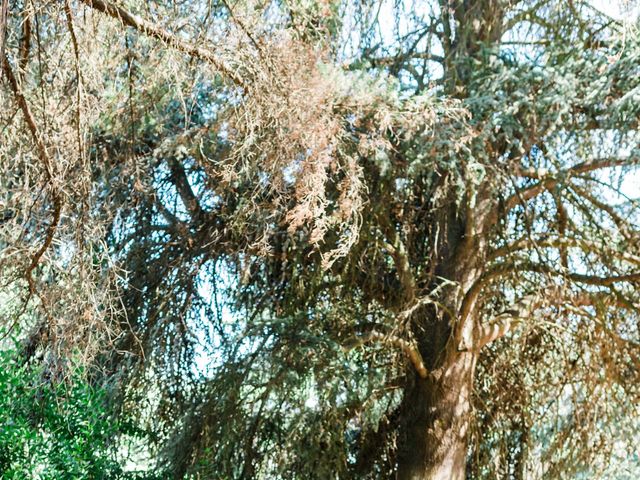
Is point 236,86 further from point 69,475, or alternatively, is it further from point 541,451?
point 541,451

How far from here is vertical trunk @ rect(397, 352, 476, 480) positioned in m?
7.14

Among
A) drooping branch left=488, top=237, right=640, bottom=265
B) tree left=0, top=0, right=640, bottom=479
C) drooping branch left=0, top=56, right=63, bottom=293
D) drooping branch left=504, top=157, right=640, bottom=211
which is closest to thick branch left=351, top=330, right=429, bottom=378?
tree left=0, top=0, right=640, bottom=479

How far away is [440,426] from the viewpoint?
720 cm

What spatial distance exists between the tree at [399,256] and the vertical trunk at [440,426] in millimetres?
16

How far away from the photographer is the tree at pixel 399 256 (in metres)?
6.14

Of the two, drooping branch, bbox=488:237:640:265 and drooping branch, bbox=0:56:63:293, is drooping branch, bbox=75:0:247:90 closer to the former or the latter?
drooping branch, bbox=0:56:63:293

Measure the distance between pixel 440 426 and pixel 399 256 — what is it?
1.29m

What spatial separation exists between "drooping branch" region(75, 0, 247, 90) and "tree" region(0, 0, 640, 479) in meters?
0.76

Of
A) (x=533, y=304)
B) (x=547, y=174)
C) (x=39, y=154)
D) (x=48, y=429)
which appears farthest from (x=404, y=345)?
(x=39, y=154)

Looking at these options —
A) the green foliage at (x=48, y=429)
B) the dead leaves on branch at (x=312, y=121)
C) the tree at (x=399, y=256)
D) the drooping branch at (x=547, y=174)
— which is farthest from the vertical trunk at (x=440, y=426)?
the green foliage at (x=48, y=429)

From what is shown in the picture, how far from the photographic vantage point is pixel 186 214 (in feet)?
25.3

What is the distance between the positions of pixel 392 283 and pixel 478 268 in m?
0.69

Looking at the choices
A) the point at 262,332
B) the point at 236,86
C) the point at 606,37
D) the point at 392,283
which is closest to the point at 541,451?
the point at 392,283

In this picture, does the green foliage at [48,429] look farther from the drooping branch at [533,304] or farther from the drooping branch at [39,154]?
the drooping branch at [533,304]
